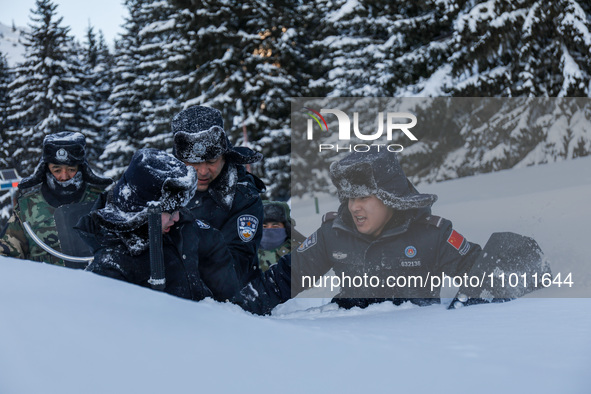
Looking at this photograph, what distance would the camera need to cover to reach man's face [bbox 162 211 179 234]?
2771mm

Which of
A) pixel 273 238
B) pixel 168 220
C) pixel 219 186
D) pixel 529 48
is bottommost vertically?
pixel 273 238

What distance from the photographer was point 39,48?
1128 inches

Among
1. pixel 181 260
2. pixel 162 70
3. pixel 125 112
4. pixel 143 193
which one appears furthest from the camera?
pixel 125 112

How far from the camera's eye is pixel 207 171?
4125mm

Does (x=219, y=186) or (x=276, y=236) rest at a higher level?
(x=219, y=186)

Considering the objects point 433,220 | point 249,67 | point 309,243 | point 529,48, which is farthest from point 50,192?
point 249,67

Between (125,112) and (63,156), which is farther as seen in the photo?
(125,112)

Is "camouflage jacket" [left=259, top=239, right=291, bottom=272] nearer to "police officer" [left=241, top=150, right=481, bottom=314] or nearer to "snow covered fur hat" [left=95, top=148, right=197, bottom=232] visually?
"police officer" [left=241, top=150, right=481, bottom=314]

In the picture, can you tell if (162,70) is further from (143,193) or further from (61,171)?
(143,193)

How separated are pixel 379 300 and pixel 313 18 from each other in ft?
69.1

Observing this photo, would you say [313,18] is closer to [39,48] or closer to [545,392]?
[39,48]

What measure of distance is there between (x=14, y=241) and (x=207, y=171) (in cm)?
195

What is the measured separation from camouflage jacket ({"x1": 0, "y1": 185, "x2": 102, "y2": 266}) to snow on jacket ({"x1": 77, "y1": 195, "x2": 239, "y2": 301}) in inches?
87.9

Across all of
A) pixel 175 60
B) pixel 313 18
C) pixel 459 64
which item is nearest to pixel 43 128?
pixel 175 60
